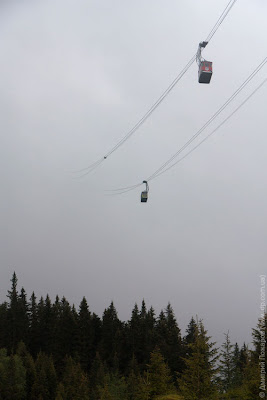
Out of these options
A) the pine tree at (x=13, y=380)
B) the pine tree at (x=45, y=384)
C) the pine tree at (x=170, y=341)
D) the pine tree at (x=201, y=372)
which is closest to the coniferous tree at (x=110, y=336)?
the pine tree at (x=170, y=341)

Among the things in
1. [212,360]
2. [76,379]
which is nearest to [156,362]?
[212,360]

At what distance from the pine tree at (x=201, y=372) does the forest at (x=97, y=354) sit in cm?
10

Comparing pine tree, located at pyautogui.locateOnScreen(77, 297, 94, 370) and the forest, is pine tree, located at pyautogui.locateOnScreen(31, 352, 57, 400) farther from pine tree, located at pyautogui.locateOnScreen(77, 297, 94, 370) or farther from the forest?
pine tree, located at pyautogui.locateOnScreen(77, 297, 94, 370)

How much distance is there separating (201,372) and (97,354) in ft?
216

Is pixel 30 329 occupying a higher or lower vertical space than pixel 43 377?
higher

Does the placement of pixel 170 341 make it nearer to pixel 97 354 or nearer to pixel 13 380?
pixel 97 354

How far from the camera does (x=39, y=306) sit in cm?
14025

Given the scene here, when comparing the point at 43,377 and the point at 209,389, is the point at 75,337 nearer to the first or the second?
the point at 43,377

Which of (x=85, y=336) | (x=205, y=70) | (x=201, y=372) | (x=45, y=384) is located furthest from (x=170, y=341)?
(x=205, y=70)

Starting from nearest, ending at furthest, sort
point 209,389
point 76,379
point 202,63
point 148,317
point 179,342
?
point 202,63
point 209,389
point 76,379
point 179,342
point 148,317

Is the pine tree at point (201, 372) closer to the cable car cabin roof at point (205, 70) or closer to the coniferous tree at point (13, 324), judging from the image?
the cable car cabin roof at point (205, 70)

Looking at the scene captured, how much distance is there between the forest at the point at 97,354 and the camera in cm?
5212

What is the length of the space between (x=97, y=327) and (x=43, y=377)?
38.7 meters

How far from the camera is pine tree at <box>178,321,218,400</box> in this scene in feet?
135
